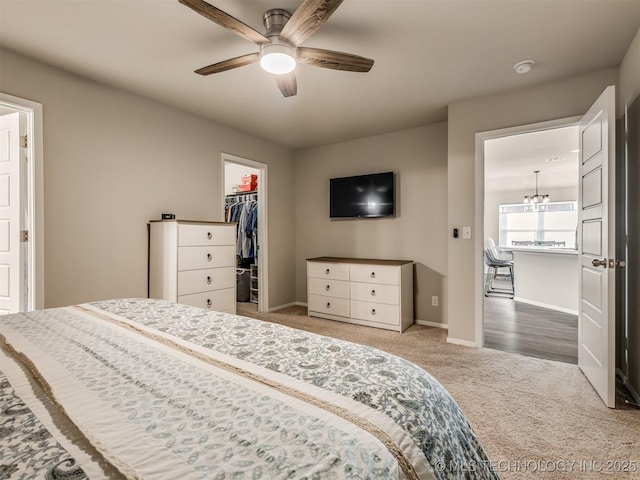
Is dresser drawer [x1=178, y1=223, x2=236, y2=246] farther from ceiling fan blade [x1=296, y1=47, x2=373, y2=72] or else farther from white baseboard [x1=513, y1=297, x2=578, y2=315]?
white baseboard [x1=513, y1=297, x2=578, y2=315]

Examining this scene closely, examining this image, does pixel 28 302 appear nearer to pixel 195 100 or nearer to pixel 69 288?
pixel 69 288

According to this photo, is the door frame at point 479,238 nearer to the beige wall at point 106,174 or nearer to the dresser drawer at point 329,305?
the dresser drawer at point 329,305

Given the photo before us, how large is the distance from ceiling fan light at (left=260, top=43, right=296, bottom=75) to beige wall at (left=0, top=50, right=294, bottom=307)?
1.76m

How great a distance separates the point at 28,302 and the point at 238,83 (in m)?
2.37

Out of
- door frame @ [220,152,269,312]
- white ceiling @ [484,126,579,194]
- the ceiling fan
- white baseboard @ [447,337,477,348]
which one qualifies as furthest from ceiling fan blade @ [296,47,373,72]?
white baseboard @ [447,337,477,348]

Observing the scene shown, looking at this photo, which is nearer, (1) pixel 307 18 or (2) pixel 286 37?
(1) pixel 307 18

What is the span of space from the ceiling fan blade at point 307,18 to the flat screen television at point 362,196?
247 cm

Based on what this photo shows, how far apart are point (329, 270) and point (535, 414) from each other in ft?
8.20

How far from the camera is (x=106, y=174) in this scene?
2.78 meters

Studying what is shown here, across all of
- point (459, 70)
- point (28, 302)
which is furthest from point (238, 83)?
point (28, 302)

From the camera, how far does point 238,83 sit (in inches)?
108

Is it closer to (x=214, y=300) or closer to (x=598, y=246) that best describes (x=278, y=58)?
(x=214, y=300)

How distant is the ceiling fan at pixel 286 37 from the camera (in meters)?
1.53

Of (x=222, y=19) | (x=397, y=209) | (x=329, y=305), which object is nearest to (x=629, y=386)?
(x=397, y=209)
